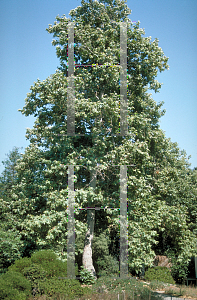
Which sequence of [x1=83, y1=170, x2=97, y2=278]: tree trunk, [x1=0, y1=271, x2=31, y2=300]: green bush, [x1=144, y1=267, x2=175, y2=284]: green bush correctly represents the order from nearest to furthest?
[x1=0, y1=271, x2=31, y2=300]: green bush
[x1=83, y1=170, x2=97, y2=278]: tree trunk
[x1=144, y1=267, x2=175, y2=284]: green bush

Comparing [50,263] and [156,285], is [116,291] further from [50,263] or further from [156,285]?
[156,285]

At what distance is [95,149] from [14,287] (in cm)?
588

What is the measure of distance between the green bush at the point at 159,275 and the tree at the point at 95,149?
5.78 ft

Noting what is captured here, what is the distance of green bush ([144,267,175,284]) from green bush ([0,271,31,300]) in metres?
7.44

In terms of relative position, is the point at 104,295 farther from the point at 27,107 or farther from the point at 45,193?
the point at 27,107

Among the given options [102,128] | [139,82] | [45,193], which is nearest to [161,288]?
[45,193]

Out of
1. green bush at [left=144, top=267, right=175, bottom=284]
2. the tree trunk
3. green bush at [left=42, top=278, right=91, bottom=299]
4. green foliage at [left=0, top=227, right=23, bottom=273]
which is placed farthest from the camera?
green bush at [left=144, top=267, right=175, bottom=284]

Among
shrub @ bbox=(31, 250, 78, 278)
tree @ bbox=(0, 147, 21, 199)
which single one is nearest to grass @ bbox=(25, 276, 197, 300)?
shrub @ bbox=(31, 250, 78, 278)

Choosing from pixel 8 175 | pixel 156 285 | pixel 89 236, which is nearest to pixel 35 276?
pixel 89 236

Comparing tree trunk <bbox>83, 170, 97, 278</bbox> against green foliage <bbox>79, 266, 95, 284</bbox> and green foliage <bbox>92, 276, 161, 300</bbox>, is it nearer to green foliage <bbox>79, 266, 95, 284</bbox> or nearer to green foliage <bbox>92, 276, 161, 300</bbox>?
green foliage <bbox>79, 266, 95, 284</bbox>

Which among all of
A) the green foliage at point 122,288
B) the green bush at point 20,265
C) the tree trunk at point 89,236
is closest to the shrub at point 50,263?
the green bush at point 20,265

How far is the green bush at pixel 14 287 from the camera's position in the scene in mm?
6805

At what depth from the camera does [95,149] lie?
433 inches

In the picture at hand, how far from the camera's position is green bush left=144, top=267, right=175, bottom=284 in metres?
12.9
